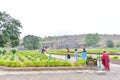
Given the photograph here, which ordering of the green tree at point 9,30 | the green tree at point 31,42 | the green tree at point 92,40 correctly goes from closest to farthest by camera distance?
the green tree at point 9,30 → the green tree at point 31,42 → the green tree at point 92,40

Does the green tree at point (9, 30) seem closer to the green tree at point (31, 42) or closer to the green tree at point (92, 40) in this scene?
the green tree at point (31, 42)

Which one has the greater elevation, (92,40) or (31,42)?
(92,40)

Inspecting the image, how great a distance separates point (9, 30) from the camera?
71.2 m

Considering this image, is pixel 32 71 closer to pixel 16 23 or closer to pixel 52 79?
pixel 52 79

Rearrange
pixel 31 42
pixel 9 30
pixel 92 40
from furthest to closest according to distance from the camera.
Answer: pixel 92 40
pixel 31 42
pixel 9 30

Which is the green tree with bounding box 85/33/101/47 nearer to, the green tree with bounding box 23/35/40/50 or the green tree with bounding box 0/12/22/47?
the green tree with bounding box 23/35/40/50

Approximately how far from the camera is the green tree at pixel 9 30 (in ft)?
225

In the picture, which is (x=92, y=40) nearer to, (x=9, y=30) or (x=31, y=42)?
(x=31, y=42)

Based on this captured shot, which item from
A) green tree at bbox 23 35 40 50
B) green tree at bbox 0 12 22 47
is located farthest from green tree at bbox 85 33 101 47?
green tree at bbox 0 12 22 47

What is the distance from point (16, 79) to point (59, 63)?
5103mm

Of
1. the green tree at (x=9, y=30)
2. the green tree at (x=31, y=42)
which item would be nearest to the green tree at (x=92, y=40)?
the green tree at (x=31, y=42)

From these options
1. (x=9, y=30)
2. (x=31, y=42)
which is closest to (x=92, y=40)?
(x=31, y=42)

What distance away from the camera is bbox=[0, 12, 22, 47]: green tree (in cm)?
6861

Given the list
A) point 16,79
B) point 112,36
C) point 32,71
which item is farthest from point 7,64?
point 112,36
